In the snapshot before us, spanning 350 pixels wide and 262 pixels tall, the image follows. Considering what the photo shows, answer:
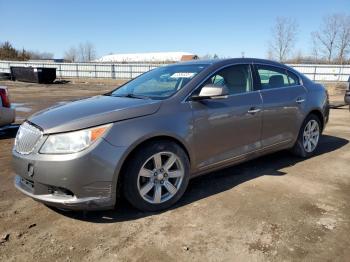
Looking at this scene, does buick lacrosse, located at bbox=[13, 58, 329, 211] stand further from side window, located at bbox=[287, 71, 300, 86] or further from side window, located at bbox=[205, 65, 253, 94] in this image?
side window, located at bbox=[287, 71, 300, 86]

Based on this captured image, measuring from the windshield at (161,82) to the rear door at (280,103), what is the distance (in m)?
1.06

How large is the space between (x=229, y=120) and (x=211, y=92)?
52cm

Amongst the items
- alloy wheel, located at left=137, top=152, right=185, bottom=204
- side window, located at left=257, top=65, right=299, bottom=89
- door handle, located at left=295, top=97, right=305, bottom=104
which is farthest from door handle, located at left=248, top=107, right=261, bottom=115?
alloy wheel, located at left=137, top=152, right=185, bottom=204

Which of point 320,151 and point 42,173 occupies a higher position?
point 42,173

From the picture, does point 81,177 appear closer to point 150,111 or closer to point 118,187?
point 118,187

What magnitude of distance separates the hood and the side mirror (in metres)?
0.51

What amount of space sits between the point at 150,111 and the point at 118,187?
2.71 ft

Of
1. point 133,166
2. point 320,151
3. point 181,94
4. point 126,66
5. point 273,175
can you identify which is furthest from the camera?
point 126,66

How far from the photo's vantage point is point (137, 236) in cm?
323

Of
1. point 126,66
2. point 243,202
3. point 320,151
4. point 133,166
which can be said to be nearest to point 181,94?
point 133,166

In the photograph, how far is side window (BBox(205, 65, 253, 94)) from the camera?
4367 mm

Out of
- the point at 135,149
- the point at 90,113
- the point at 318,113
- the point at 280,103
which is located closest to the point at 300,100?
the point at 280,103

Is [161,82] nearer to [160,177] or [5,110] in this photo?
[160,177]

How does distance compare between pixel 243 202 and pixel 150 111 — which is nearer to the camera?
pixel 150 111
